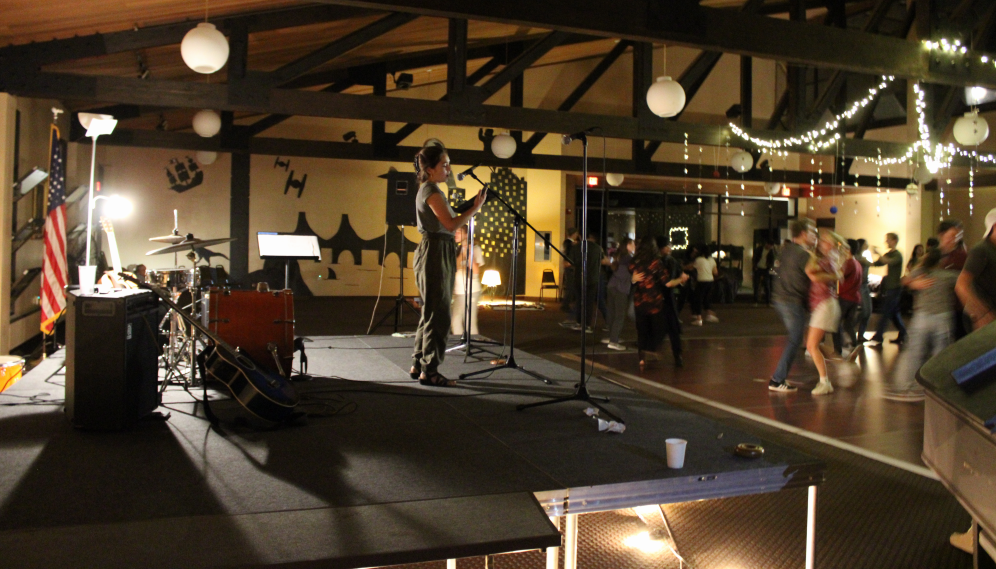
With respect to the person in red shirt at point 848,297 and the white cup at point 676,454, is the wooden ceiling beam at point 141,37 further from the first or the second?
the white cup at point 676,454

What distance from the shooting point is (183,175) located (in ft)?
45.0

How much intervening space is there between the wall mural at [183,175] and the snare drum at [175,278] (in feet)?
31.6

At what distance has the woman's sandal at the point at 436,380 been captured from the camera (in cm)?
461

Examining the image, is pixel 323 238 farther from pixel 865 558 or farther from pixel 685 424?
pixel 865 558

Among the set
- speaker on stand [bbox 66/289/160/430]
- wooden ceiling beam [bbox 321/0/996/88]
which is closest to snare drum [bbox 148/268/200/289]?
speaker on stand [bbox 66/289/160/430]

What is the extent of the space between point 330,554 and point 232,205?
43.7 feet

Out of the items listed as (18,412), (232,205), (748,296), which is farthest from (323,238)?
(18,412)

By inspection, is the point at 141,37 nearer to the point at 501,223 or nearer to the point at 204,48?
the point at 204,48

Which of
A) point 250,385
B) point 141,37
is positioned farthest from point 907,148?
point 250,385

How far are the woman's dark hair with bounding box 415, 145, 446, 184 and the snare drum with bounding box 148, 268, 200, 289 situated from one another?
1868 millimetres

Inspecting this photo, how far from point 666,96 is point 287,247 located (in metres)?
4.14

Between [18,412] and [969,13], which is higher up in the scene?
[969,13]

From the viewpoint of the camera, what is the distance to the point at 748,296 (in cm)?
1650

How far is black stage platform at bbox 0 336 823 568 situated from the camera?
6.67 ft
